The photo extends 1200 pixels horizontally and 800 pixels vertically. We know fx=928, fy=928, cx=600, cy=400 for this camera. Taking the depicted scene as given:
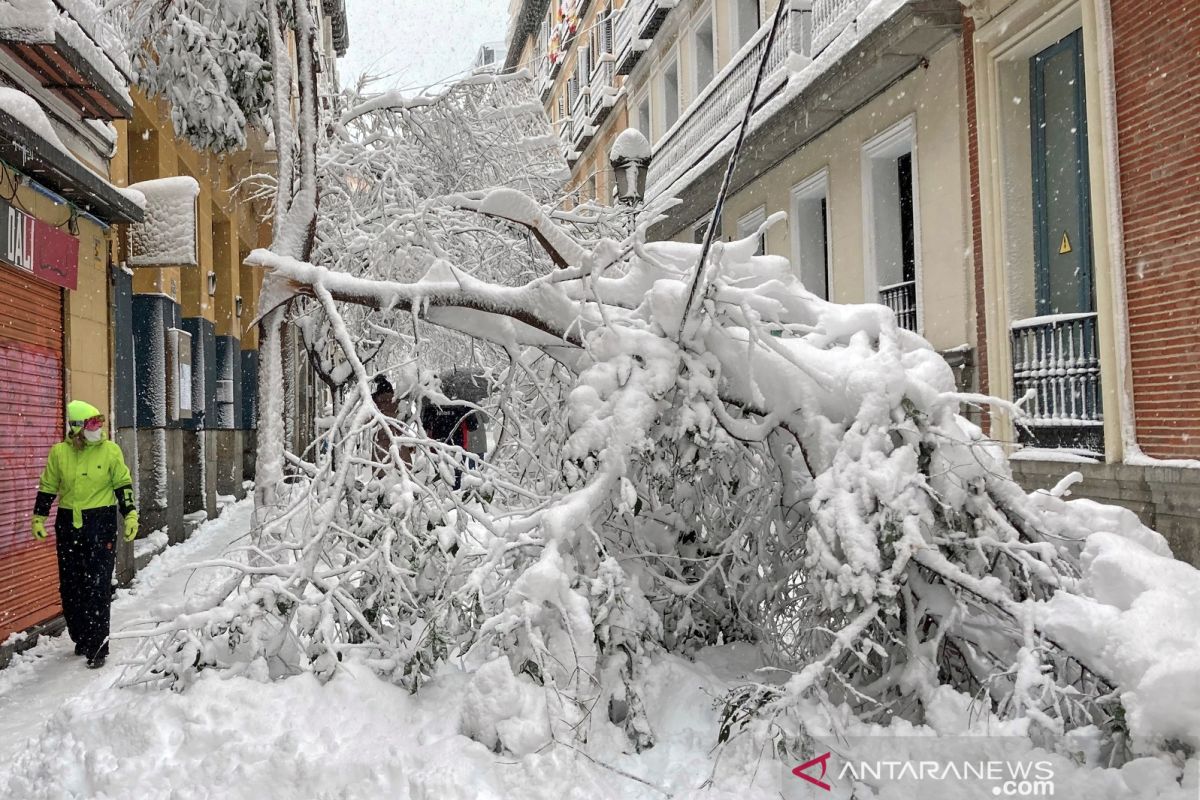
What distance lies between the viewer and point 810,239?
46.6ft

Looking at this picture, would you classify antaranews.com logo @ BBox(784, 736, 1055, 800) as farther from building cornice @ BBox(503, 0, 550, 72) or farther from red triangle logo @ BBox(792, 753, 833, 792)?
building cornice @ BBox(503, 0, 550, 72)

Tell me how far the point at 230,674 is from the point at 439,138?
21.5ft

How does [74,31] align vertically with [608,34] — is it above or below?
below

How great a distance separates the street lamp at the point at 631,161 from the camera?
876 centimetres

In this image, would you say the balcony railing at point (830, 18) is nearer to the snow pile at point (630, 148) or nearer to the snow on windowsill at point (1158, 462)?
the snow pile at point (630, 148)

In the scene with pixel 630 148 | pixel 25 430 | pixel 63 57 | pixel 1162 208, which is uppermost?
pixel 63 57

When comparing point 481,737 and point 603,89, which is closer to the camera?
point 481,737

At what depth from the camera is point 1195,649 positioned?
315 centimetres

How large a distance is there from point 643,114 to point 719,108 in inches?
319

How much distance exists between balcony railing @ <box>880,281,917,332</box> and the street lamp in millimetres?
3803

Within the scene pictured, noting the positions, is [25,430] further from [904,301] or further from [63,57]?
[904,301]

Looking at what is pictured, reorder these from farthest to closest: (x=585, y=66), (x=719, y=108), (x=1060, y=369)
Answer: (x=585, y=66), (x=719, y=108), (x=1060, y=369)

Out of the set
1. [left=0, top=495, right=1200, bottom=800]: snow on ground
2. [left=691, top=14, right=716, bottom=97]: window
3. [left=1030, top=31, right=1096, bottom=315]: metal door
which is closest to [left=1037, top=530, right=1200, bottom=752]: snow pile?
[left=0, top=495, right=1200, bottom=800]: snow on ground

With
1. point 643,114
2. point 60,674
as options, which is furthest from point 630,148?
point 643,114
